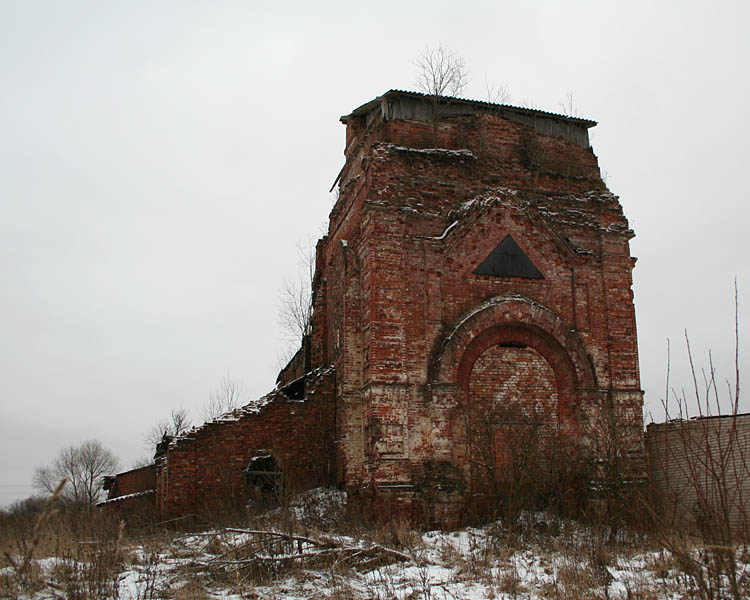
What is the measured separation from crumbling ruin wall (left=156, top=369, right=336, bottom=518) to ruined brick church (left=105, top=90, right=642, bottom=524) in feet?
0.09

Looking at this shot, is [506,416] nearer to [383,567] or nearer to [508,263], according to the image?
[508,263]

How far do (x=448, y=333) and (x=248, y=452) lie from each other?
4722 millimetres

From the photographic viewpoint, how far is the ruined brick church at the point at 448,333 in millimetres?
13023

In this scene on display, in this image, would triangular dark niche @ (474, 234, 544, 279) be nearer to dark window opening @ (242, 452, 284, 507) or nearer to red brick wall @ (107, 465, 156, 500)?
dark window opening @ (242, 452, 284, 507)

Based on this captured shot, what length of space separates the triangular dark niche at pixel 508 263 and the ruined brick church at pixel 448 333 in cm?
3

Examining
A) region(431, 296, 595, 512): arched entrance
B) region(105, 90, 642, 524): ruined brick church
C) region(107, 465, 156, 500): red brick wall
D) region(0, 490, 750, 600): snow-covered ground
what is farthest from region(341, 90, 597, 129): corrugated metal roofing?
region(107, 465, 156, 500): red brick wall

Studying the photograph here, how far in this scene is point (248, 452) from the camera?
47.6ft

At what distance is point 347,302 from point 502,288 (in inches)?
121

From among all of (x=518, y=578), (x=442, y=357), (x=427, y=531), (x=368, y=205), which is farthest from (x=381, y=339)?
(x=518, y=578)

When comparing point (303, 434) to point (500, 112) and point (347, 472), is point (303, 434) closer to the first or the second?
point (347, 472)

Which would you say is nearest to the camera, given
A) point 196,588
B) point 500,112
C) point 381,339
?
point 196,588

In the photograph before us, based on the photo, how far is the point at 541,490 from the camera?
39.7 feet

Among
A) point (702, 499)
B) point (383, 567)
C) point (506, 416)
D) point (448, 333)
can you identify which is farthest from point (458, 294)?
point (702, 499)

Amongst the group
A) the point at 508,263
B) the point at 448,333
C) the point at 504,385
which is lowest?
the point at 504,385
